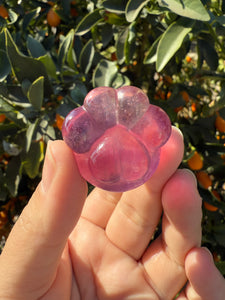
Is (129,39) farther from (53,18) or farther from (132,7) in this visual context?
(53,18)

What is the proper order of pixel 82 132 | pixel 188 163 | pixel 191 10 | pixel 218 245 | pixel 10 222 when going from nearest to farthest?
pixel 82 132, pixel 191 10, pixel 188 163, pixel 218 245, pixel 10 222

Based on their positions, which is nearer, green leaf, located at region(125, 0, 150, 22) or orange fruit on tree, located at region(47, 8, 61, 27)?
green leaf, located at region(125, 0, 150, 22)

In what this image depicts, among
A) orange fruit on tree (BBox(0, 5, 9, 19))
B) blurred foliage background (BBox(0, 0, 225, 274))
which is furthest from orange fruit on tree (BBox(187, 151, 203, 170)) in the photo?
orange fruit on tree (BBox(0, 5, 9, 19))

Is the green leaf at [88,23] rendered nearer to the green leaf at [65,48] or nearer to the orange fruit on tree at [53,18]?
the green leaf at [65,48]

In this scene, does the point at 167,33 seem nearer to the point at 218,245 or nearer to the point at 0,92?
the point at 0,92

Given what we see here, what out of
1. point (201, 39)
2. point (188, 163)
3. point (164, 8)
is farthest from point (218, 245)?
point (164, 8)

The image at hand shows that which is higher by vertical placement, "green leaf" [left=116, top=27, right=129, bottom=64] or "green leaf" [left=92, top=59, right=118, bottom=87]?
"green leaf" [left=116, top=27, right=129, bottom=64]

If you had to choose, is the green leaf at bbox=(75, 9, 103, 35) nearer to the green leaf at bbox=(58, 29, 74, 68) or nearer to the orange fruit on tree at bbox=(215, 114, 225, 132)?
the green leaf at bbox=(58, 29, 74, 68)
